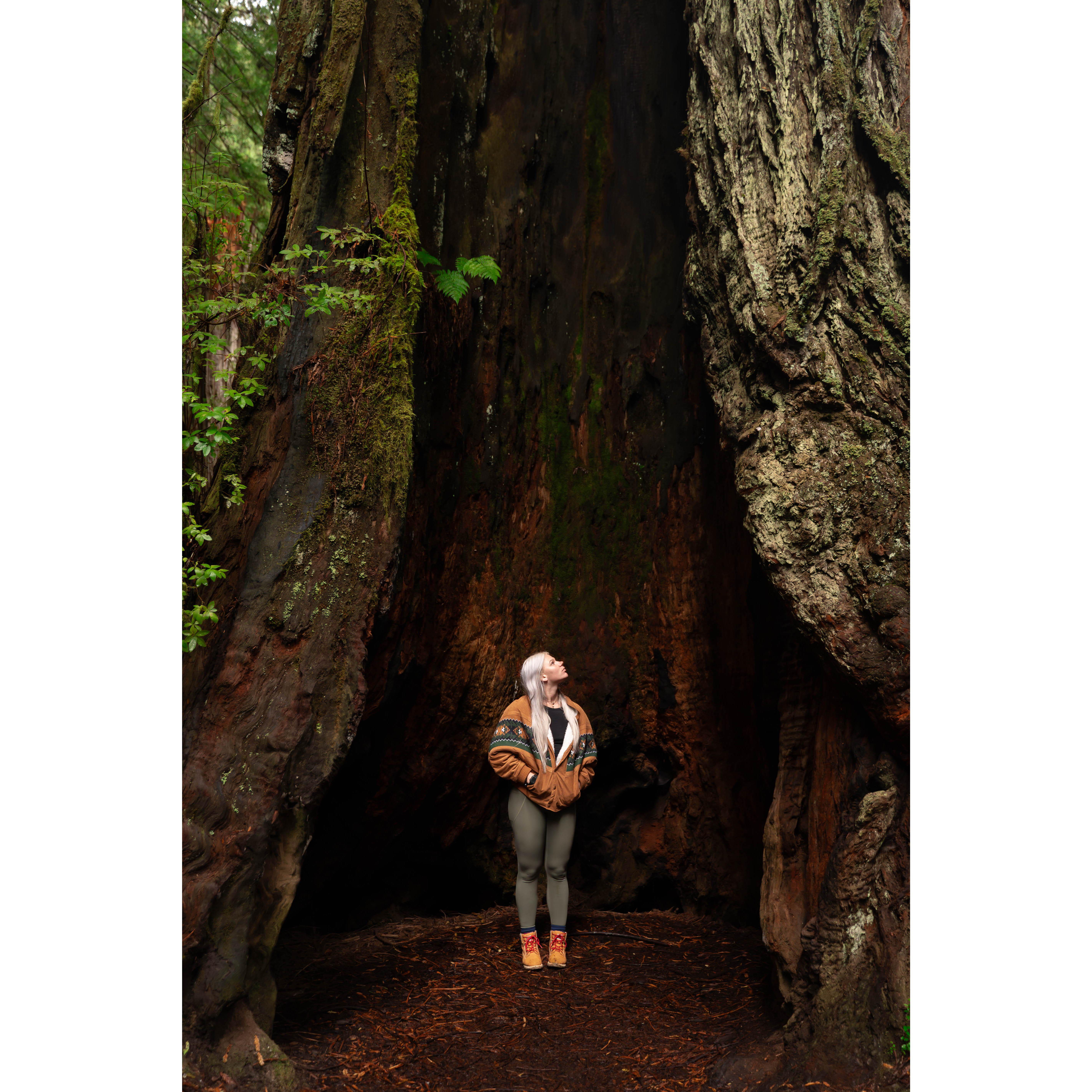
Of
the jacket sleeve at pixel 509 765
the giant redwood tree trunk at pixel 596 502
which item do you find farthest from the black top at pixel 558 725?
the giant redwood tree trunk at pixel 596 502

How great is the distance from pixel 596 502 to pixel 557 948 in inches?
130

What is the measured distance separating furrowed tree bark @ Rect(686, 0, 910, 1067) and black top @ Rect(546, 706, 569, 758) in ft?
4.79

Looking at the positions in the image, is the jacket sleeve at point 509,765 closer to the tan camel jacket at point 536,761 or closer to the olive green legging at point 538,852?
the tan camel jacket at point 536,761

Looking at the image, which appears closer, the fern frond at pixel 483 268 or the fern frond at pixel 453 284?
the fern frond at pixel 453 284

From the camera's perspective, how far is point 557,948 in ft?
18.6

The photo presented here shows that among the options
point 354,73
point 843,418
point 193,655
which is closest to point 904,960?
point 843,418

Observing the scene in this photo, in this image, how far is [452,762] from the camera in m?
6.56

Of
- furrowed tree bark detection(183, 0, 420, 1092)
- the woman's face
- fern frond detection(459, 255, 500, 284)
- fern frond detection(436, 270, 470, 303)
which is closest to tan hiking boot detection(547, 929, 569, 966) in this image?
the woman's face

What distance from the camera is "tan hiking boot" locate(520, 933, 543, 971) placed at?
220 inches

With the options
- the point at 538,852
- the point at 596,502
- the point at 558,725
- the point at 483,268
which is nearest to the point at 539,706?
the point at 558,725

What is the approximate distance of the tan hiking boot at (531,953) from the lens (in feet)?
18.3

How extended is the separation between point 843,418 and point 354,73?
146 inches

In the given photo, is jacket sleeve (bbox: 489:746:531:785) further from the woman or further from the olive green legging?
the olive green legging

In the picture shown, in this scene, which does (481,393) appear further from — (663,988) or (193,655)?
(663,988)
